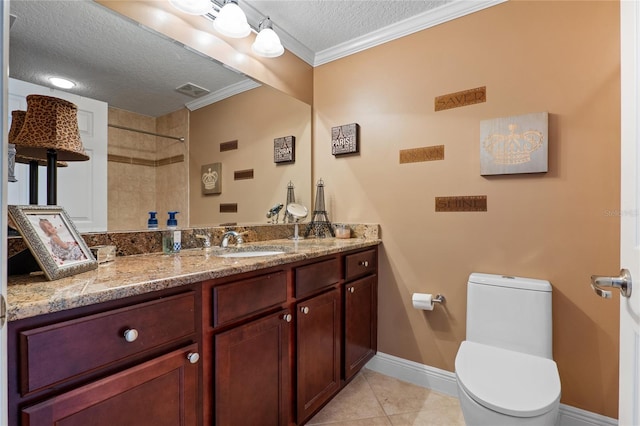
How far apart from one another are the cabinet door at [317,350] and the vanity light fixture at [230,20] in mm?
1520

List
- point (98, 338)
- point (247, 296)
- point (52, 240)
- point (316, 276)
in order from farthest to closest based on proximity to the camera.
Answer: point (316, 276), point (247, 296), point (52, 240), point (98, 338)

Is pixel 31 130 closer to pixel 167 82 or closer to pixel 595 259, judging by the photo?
pixel 167 82

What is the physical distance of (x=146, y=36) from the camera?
1.43 metres

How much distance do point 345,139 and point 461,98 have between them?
0.81 metres

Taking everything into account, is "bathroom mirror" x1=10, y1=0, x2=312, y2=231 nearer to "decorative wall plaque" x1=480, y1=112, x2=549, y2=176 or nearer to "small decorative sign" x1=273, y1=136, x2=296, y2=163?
"small decorative sign" x1=273, y1=136, x2=296, y2=163

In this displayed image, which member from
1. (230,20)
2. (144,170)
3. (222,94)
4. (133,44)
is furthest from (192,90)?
(144,170)

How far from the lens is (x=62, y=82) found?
1.16 metres

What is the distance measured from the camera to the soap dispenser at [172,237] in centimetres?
146

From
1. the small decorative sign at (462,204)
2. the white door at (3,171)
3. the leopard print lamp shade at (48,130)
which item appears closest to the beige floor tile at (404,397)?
the small decorative sign at (462,204)

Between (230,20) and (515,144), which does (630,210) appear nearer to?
(515,144)

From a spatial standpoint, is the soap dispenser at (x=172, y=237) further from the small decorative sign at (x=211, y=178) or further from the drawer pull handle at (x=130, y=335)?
the drawer pull handle at (x=130, y=335)

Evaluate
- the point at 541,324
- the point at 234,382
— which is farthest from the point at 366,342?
the point at 234,382

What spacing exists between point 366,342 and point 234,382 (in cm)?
112

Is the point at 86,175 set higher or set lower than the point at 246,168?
lower
